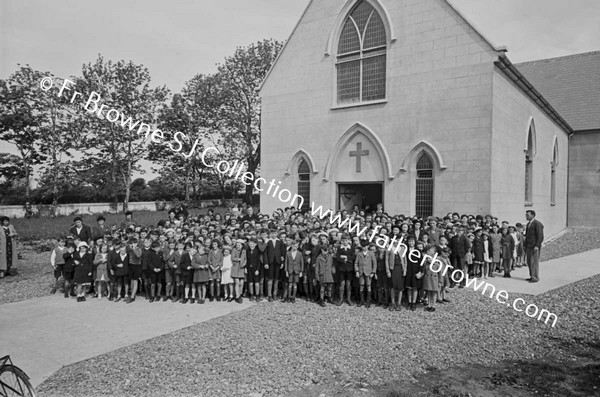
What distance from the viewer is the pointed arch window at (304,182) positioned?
18.6m

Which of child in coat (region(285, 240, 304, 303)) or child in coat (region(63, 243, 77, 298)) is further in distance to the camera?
child in coat (region(63, 243, 77, 298))

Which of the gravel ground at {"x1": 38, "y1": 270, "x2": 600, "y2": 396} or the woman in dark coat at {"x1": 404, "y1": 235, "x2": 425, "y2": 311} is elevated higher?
the woman in dark coat at {"x1": 404, "y1": 235, "x2": 425, "y2": 311}

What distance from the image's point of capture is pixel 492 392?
4.94 m

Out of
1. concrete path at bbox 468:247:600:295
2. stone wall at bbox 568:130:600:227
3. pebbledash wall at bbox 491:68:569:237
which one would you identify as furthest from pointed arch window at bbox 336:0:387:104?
stone wall at bbox 568:130:600:227

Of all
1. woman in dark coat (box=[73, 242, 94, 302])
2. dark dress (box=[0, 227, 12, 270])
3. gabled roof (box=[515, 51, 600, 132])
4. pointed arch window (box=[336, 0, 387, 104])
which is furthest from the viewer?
gabled roof (box=[515, 51, 600, 132])

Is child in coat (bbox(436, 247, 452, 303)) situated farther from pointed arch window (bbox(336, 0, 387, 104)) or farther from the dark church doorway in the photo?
pointed arch window (bbox(336, 0, 387, 104))

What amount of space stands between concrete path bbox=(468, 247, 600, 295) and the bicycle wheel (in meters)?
9.85

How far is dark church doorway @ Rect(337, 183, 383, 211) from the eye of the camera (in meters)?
18.0

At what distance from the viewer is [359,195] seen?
18.3 metres

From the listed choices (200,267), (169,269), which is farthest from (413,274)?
(169,269)

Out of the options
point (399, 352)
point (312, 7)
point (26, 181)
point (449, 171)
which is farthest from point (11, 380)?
point (26, 181)

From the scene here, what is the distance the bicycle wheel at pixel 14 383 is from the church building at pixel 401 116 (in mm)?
13624

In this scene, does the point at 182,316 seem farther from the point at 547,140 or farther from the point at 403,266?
the point at 547,140

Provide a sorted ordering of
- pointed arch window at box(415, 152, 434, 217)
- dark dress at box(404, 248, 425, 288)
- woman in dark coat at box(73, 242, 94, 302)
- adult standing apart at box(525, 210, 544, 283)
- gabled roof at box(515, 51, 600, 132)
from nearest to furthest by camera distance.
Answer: dark dress at box(404, 248, 425, 288), woman in dark coat at box(73, 242, 94, 302), adult standing apart at box(525, 210, 544, 283), pointed arch window at box(415, 152, 434, 217), gabled roof at box(515, 51, 600, 132)
